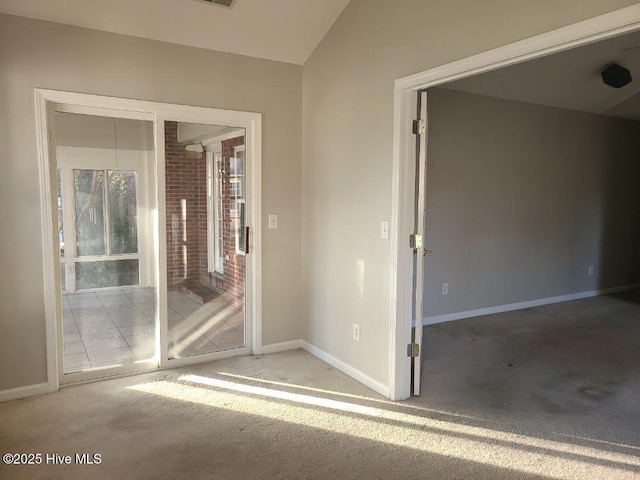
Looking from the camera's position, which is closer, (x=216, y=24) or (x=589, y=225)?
(x=216, y=24)

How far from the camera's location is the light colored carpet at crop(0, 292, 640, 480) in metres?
2.41

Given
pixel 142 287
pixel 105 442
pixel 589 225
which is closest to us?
pixel 105 442

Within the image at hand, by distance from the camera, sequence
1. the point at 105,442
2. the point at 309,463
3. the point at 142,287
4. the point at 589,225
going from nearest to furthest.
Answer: the point at 309,463
the point at 105,442
the point at 142,287
the point at 589,225

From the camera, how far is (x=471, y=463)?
247cm

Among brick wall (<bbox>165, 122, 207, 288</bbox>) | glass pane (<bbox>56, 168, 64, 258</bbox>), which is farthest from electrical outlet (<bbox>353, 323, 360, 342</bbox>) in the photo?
glass pane (<bbox>56, 168, 64, 258</bbox>)

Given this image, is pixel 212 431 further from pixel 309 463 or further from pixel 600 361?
pixel 600 361

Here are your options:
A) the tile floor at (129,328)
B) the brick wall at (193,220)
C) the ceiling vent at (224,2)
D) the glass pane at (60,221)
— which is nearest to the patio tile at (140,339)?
the tile floor at (129,328)

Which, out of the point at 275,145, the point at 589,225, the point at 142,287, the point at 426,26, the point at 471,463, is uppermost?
the point at 426,26

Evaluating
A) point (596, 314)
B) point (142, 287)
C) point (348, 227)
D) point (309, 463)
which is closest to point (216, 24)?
point (348, 227)

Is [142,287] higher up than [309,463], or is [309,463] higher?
[142,287]

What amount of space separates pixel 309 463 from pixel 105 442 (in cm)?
117

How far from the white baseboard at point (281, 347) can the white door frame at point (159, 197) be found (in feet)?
0.19

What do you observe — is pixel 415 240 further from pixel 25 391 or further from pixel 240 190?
pixel 25 391

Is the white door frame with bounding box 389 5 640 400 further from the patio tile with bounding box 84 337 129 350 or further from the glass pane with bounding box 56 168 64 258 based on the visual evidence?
the glass pane with bounding box 56 168 64 258
